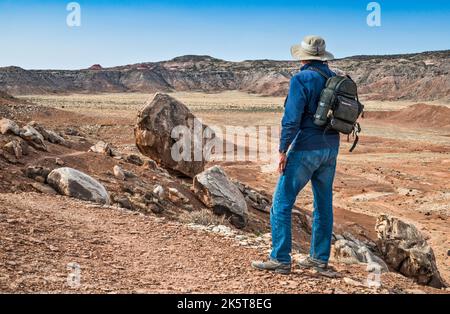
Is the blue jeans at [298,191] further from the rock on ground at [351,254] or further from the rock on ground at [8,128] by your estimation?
the rock on ground at [8,128]

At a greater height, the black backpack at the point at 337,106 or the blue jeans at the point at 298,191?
the black backpack at the point at 337,106

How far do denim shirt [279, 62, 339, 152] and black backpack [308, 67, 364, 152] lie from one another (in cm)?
8

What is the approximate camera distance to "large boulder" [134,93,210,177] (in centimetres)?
1188

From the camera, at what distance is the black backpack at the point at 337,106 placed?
4348mm

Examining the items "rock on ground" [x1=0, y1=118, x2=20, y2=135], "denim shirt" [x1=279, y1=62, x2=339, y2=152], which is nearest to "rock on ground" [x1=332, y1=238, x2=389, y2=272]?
"denim shirt" [x1=279, y1=62, x2=339, y2=152]

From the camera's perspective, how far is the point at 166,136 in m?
Result: 11.9

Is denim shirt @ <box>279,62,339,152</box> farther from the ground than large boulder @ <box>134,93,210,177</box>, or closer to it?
farther from the ground

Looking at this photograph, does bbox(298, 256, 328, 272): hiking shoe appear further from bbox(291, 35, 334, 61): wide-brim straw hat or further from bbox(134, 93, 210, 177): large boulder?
bbox(134, 93, 210, 177): large boulder

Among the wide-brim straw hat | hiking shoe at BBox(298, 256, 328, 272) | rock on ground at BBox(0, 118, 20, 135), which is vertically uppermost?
the wide-brim straw hat

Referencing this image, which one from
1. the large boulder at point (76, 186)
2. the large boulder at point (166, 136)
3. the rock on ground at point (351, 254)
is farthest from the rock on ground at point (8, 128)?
the rock on ground at point (351, 254)

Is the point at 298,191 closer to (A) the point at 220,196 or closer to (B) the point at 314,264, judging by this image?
(B) the point at 314,264

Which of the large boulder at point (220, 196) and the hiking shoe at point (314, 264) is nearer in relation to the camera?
the hiking shoe at point (314, 264)

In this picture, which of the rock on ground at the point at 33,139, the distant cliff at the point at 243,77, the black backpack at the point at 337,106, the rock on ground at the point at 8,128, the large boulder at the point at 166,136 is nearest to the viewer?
the black backpack at the point at 337,106

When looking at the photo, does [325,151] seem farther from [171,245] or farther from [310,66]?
[171,245]
